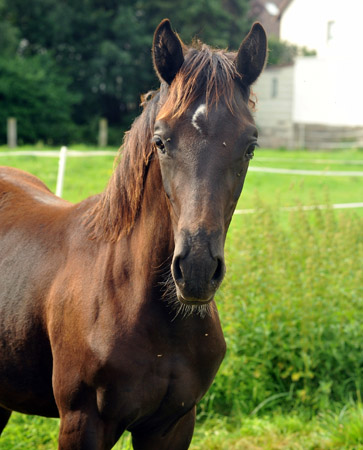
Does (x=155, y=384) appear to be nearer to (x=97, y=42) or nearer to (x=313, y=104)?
(x=97, y=42)

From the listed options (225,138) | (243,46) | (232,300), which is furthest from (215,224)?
(232,300)

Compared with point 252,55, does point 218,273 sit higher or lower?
lower

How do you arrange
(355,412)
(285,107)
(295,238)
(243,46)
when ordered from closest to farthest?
(243,46)
(355,412)
(295,238)
(285,107)

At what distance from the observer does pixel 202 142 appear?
2.03m

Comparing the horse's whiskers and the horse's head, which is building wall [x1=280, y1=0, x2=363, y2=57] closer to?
the horse's head

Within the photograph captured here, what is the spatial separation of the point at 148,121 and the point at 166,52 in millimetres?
269

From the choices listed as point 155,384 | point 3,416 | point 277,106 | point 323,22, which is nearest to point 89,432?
point 155,384

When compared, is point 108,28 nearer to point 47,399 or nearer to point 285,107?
point 285,107

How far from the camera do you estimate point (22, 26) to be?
29.7 meters

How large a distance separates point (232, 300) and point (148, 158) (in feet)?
7.81

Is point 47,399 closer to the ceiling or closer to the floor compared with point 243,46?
closer to the floor

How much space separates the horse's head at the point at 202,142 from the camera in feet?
6.28

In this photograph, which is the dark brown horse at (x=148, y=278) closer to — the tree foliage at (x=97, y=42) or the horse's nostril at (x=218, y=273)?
the horse's nostril at (x=218, y=273)

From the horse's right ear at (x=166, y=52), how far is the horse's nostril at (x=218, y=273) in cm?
75
